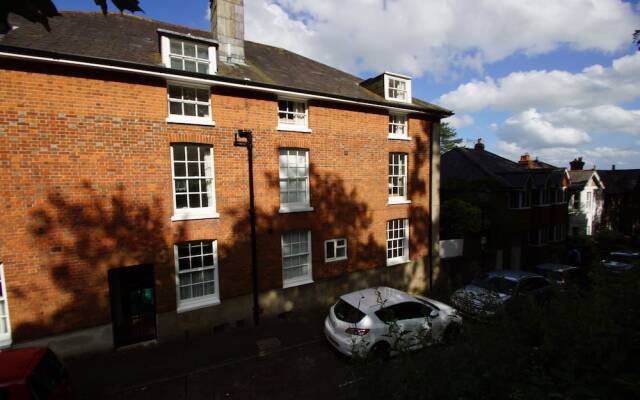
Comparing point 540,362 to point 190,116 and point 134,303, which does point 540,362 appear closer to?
point 190,116

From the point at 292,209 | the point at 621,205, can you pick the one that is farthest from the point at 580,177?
the point at 292,209

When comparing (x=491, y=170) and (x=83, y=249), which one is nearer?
(x=83, y=249)

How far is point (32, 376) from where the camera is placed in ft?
16.9

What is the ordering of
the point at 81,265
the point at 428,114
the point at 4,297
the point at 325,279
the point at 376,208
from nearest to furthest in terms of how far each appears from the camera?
1. the point at 4,297
2. the point at 81,265
3. the point at 325,279
4. the point at 376,208
5. the point at 428,114

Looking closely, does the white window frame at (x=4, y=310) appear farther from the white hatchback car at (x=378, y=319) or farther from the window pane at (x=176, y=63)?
the white hatchback car at (x=378, y=319)

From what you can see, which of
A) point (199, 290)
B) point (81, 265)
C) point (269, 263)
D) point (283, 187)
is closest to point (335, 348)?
point (269, 263)

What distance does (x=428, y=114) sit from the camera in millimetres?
14672

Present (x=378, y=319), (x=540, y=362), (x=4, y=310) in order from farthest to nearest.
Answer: (x=378, y=319), (x=4, y=310), (x=540, y=362)

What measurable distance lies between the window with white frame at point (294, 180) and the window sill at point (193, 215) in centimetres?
239

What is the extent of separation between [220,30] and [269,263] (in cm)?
889

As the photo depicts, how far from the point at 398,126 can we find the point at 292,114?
17.3 ft

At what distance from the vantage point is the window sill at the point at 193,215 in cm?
964

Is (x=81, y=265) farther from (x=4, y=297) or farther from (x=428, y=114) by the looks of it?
(x=428, y=114)

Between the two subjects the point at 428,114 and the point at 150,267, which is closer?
the point at 150,267
